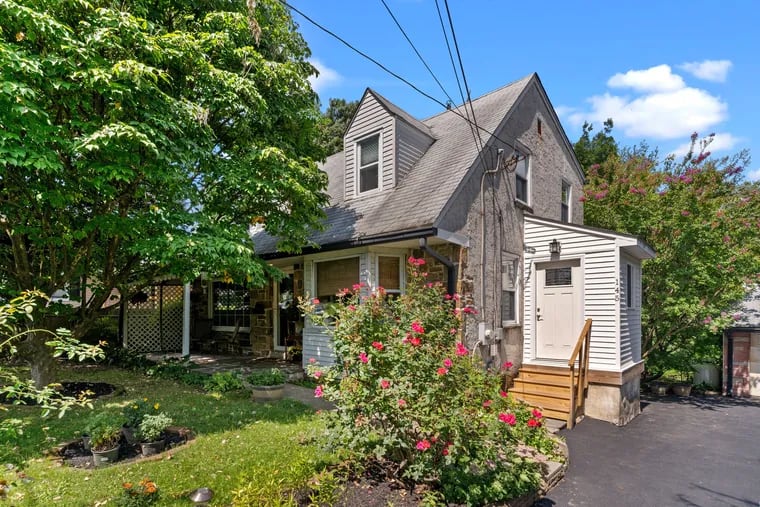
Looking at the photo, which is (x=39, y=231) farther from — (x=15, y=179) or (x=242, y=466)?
(x=242, y=466)

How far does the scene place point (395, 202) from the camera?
8211 mm

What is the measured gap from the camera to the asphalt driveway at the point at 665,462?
14.5 feet

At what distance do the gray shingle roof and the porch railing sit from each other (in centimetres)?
336

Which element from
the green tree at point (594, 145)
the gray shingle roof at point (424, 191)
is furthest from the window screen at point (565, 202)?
the green tree at point (594, 145)

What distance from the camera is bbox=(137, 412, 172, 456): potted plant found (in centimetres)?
427

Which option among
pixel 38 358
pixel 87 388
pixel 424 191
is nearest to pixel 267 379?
pixel 87 388

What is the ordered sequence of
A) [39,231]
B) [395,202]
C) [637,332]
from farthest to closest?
1. [637,332]
2. [395,202]
3. [39,231]

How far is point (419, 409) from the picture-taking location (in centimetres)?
356

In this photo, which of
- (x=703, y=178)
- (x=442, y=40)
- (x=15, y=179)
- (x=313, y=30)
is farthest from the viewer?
(x=703, y=178)

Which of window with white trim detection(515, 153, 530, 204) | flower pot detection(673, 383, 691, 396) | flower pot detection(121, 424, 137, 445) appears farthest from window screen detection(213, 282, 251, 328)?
flower pot detection(673, 383, 691, 396)

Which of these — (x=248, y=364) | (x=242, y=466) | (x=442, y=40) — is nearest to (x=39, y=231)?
Answer: (x=242, y=466)

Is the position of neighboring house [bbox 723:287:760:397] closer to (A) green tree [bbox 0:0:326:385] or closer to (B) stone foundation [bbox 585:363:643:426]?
(B) stone foundation [bbox 585:363:643:426]

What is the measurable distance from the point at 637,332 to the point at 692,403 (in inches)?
81.0

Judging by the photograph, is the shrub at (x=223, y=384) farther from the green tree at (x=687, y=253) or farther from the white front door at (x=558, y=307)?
the green tree at (x=687, y=253)
